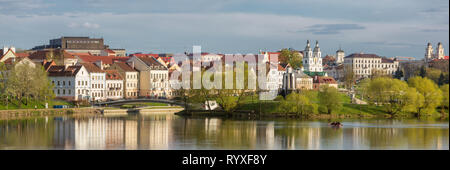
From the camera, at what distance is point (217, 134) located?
53.0m

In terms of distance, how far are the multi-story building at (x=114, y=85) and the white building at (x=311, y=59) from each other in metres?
67.8

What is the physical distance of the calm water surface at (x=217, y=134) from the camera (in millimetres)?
45812

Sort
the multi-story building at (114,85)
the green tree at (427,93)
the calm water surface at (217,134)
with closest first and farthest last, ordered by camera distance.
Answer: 1. the calm water surface at (217,134)
2. the green tree at (427,93)
3. the multi-story building at (114,85)

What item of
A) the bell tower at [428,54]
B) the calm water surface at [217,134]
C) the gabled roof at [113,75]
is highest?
the bell tower at [428,54]

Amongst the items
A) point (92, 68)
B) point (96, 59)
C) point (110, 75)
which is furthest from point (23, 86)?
point (96, 59)

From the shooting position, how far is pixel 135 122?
64.8 m

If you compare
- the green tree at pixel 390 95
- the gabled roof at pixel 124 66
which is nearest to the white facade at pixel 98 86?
the gabled roof at pixel 124 66

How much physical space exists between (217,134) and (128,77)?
176 feet

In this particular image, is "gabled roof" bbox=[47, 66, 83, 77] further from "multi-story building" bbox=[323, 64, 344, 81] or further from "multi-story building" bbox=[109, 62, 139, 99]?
"multi-story building" bbox=[323, 64, 344, 81]

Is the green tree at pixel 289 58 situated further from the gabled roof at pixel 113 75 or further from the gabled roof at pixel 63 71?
the gabled roof at pixel 63 71

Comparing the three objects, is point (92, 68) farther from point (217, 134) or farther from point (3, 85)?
point (217, 134)

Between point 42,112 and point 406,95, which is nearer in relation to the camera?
point 406,95

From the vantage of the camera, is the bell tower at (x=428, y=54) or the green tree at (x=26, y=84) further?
the bell tower at (x=428, y=54)

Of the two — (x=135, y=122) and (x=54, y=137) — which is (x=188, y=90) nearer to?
(x=135, y=122)
